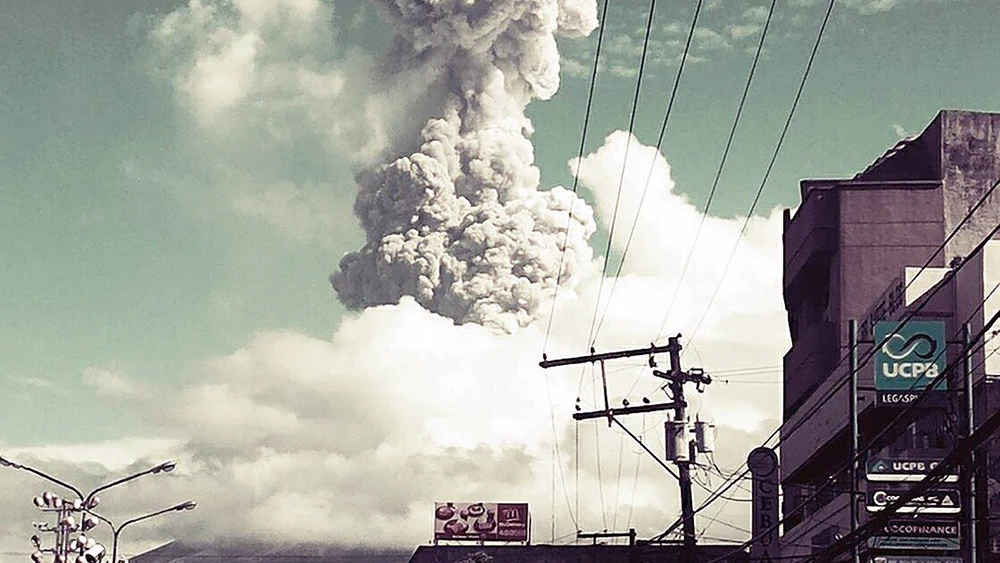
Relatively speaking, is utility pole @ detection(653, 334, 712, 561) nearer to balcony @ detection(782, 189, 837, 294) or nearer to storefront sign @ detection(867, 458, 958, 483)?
storefront sign @ detection(867, 458, 958, 483)

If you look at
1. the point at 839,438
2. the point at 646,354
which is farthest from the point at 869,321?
the point at 646,354

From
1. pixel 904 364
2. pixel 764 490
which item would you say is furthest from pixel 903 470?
pixel 764 490

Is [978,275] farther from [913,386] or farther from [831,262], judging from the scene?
[831,262]

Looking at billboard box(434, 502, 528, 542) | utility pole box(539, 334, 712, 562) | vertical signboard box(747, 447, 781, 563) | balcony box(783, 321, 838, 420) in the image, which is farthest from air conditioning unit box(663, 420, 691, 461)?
billboard box(434, 502, 528, 542)

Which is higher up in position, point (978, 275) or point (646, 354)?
point (978, 275)

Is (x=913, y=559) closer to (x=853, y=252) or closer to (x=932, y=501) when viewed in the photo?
(x=932, y=501)

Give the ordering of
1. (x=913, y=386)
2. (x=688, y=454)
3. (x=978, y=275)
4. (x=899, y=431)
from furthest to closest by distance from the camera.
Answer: (x=899, y=431) → (x=978, y=275) → (x=913, y=386) → (x=688, y=454)
